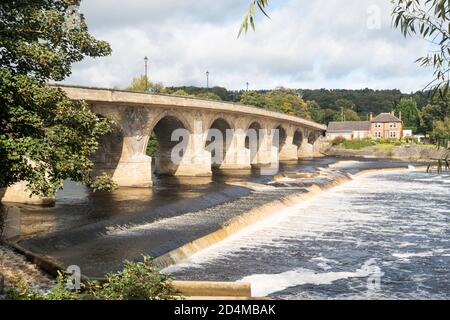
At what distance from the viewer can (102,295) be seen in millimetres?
7680

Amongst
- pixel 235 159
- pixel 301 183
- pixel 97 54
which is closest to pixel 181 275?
pixel 97 54

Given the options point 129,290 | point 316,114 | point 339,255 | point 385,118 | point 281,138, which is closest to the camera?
point 129,290

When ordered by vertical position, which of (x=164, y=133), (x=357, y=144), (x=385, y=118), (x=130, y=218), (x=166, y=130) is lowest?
(x=130, y=218)

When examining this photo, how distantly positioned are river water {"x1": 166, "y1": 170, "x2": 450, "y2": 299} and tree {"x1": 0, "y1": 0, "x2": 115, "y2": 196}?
5.62 meters

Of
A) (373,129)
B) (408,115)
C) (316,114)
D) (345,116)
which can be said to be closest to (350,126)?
(373,129)

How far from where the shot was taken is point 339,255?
1917 cm

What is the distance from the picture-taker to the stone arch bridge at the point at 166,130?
120ft

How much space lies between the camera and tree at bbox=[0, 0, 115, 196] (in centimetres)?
1249

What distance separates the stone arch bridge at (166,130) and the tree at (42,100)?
9230 millimetres

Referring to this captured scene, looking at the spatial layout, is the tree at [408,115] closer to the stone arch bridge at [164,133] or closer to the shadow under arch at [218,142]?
the stone arch bridge at [164,133]

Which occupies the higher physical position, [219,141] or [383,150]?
[219,141]

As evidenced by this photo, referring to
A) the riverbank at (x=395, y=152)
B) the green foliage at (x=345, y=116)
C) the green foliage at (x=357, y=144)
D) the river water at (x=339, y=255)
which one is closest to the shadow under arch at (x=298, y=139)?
the riverbank at (x=395, y=152)

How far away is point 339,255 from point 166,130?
3169 centimetres

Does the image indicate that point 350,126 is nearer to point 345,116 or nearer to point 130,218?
point 345,116
